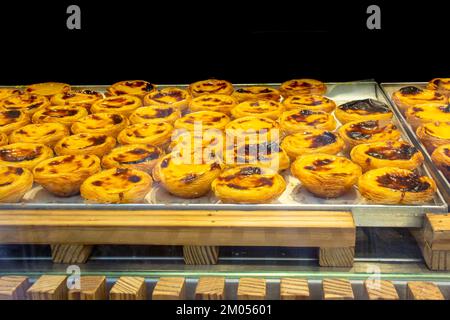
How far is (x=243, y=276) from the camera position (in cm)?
254

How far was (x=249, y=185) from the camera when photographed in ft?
9.17

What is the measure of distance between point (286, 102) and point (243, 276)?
67.3 inches

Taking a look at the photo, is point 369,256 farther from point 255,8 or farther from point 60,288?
point 255,8

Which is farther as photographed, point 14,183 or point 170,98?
point 170,98

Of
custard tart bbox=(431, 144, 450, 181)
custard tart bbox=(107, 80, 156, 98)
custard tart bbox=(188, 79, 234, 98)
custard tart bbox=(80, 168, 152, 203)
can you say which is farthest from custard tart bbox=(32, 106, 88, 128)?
custard tart bbox=(431, 144, 450, 181)

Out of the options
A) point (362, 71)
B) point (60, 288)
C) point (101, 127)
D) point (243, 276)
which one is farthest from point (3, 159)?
point (362, 71)

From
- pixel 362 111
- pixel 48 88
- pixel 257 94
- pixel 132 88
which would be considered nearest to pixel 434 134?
pixel 362 111

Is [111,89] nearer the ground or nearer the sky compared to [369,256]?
nearer the sky

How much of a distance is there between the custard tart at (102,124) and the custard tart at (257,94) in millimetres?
819

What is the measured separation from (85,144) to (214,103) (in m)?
0.98

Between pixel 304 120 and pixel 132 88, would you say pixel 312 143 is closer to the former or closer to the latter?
pixel 304 120

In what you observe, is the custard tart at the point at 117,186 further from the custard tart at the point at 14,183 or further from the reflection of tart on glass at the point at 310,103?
the reflection of tart on glass at the point at 310,103

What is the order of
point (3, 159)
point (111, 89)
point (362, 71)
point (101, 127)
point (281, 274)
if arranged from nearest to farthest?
point (281, 274) < point (3, 159) < point (101, 127) < point (362, 71) < point (111, 89)

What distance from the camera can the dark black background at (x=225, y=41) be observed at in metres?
3.33
